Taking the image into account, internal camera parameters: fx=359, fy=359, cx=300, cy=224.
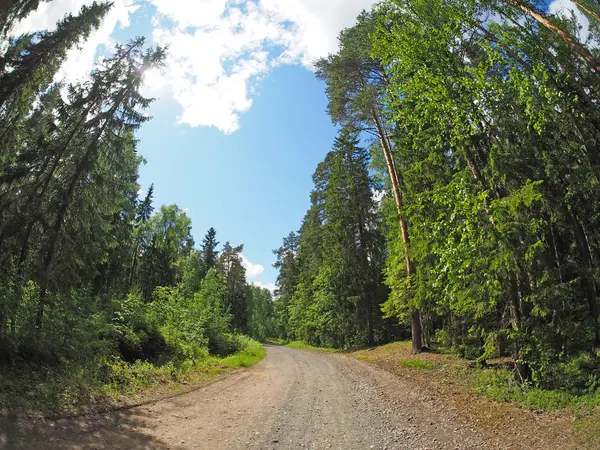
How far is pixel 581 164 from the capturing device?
34.1 ft

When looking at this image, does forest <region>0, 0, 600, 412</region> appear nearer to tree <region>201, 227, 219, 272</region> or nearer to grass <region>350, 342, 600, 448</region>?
grass <region>350, 342, 600, 448</region>

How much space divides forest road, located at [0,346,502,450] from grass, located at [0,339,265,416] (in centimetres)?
52

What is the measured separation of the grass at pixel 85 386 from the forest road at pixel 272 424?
52cm

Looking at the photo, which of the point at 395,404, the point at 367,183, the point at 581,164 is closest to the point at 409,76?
the point at 581,164

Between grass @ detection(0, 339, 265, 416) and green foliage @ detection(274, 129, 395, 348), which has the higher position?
green foliage @ detection(274, 129, 395, 348)

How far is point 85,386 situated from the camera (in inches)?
293

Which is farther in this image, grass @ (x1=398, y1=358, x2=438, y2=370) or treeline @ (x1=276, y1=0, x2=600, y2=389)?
grass @ (x1=398, y1=358, x2=438, y2=370)

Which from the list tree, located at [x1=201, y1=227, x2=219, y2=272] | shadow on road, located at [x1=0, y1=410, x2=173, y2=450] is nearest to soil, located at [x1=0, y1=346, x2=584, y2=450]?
shadow on road, located at [x1=0, y1=410, x2=173, y2=450]

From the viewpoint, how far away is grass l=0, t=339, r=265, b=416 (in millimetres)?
6062

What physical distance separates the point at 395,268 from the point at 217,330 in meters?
11.4

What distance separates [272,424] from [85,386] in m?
4.02

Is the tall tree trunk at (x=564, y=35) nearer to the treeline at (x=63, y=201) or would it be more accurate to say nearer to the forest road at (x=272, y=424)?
the forest road at (x=272, y=424)

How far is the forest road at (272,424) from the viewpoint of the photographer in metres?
5.27

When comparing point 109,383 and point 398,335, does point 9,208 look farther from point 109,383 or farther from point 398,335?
point 398,335
